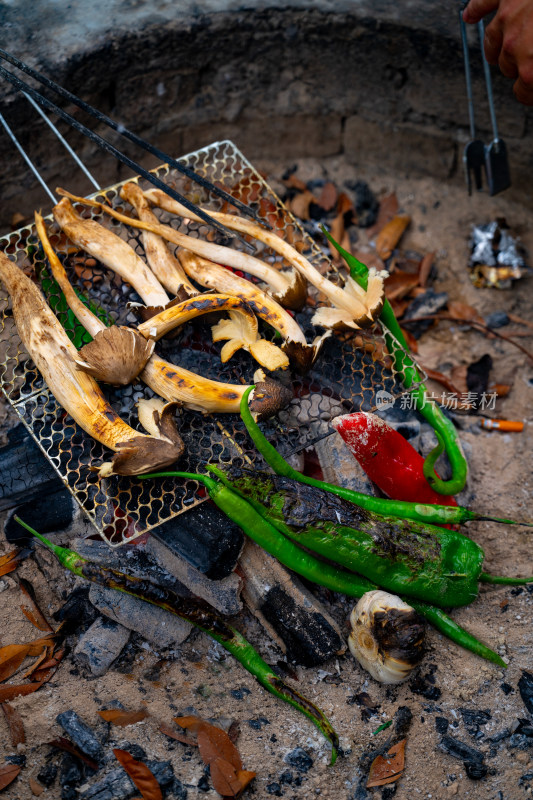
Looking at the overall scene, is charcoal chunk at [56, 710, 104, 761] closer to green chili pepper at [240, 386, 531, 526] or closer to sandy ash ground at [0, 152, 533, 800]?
sandy ash ground at [0, 152, 533, 800]

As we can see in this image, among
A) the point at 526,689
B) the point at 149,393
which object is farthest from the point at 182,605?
the point at 526,689

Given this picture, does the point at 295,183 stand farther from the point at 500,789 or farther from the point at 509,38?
the point at 500,789

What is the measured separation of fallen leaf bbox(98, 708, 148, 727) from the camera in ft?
8.62

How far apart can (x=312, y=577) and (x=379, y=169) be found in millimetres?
3687

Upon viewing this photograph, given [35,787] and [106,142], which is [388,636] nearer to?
[35,787]

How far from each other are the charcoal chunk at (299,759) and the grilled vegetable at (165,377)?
1433mm

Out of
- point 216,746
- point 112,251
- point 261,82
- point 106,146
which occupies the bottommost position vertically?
point 216,746

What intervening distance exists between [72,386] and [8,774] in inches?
62.0

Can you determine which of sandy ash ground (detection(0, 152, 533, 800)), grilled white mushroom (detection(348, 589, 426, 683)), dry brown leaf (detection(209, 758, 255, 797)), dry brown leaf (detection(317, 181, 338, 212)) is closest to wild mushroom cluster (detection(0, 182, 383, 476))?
sandy ash ground (detection(0, 152, 533, 800))

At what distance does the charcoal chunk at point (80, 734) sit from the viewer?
2.48m

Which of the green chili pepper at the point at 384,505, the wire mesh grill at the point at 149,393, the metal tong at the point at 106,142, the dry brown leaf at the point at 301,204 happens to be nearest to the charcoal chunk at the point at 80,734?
the wire mesh grill at the point at 149,393

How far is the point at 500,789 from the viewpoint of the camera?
2.41 metres

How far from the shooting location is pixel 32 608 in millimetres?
3084

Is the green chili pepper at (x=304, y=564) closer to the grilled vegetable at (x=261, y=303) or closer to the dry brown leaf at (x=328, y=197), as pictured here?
the grilled vegetable at (x=261, y=303)
